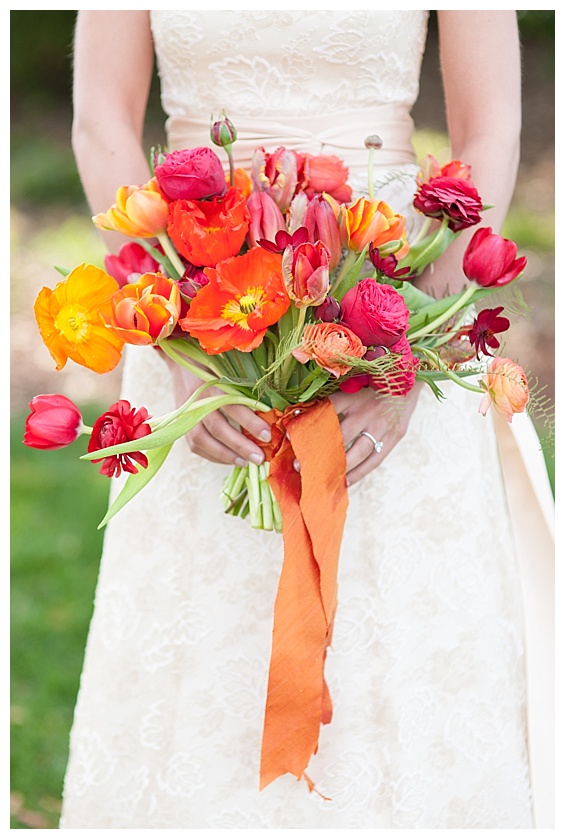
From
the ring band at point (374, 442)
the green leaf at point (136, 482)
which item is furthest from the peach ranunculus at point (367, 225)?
the green leaf at point (136, 482)

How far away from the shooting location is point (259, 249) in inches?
52.3

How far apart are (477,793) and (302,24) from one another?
1470 millimetres

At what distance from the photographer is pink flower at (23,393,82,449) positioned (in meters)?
1.32

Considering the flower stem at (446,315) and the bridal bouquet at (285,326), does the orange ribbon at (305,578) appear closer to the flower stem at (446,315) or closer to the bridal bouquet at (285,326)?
the bridal bouquet at (285,326)

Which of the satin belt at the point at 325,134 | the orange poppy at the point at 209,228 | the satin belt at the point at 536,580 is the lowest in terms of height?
the satin belt at the point at 536,580

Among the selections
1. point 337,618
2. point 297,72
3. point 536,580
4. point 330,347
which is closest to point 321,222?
point 330,347

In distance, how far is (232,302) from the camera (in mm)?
1331

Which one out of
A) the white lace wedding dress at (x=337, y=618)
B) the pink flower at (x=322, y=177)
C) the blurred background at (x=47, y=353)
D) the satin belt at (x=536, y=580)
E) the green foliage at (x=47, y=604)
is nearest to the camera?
the pink flower at (x=322, y=177)

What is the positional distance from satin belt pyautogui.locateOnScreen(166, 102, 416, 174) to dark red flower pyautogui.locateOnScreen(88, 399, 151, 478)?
0.62m

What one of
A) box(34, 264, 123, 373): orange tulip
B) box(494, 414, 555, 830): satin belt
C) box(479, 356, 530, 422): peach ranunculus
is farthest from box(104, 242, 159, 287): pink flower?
box(494, 414, 555, 830): satin belt

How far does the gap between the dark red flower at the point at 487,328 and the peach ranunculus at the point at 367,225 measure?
17 cm

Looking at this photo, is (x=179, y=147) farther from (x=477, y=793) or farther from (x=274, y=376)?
(x=477, y=793)

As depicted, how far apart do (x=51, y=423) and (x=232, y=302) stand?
31cm

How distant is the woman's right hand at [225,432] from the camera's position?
1502 millimetres
